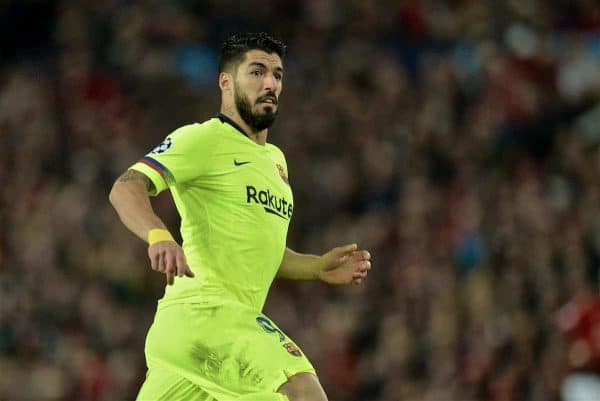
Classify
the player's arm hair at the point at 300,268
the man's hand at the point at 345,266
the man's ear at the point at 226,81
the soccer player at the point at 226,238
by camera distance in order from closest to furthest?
1. the soccer player at the point at 226,238
2. the man's ear at the point at 226,81
3. the man's hand at the point at 345,266
4. the player's arm hair at the point at 300,268

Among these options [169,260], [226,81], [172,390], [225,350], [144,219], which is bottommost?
[172,390]

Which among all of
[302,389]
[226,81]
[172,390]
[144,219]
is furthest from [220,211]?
[302,389]

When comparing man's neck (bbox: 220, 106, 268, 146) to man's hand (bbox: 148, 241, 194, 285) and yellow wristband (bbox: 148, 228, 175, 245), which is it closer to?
yellow wristband (bbox: 148, 228, 175, 245)

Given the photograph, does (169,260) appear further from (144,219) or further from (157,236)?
(144,219)

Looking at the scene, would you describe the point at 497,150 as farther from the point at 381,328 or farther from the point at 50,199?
the point at 50,199

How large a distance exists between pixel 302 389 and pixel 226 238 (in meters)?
0.87

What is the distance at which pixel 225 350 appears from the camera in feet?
18.3

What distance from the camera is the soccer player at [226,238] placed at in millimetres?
5473

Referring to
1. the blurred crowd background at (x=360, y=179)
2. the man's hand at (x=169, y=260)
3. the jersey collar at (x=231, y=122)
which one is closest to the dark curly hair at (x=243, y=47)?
the jersey collar at (x=231, y=122)

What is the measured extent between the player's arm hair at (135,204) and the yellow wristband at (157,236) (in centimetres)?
3

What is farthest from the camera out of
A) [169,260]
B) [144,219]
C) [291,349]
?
[291,349]

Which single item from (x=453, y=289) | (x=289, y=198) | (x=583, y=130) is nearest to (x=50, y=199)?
(x=453, y=289)

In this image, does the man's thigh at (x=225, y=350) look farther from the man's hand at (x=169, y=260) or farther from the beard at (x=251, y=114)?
the beard at (x=251, y=114)

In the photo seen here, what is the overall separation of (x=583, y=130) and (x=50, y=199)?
5917 mm
